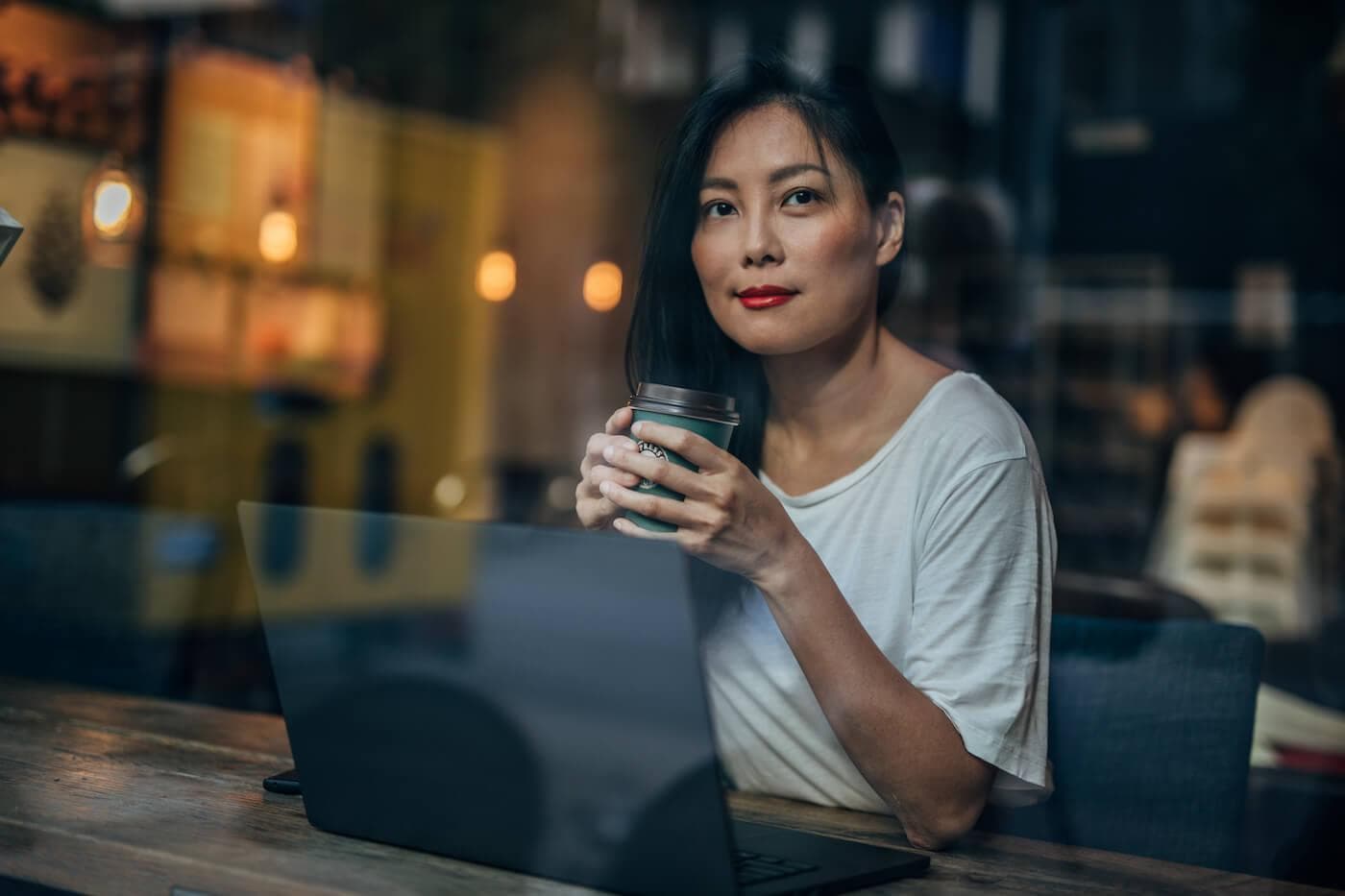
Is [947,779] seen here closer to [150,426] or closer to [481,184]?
[150,426]

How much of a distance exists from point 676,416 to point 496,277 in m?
7.71

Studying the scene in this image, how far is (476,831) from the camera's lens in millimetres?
951

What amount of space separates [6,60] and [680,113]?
12.9ft

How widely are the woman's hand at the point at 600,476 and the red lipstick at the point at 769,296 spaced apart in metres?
0.21

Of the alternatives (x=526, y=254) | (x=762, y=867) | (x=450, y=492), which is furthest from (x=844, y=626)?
(x=526, y=254)

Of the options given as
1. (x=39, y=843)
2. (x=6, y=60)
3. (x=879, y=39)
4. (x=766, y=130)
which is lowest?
(x=39, y=843)

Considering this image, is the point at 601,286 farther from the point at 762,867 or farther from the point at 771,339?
the point at 762,867

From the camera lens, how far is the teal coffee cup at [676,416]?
959mm

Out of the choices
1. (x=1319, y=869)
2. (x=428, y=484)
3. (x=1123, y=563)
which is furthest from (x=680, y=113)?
(x=428, y=484)

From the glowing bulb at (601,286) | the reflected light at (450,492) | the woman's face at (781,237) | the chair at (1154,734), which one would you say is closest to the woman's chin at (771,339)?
the woman's face at (781,237)

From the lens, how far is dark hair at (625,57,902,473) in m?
1.31

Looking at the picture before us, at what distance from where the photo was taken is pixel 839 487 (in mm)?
1289

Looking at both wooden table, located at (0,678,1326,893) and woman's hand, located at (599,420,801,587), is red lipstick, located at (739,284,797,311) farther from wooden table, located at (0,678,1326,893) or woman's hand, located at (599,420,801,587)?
wooden table, located at (0,678,1326,893)

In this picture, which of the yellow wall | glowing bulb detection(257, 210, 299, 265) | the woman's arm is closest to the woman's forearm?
the woman's arm
